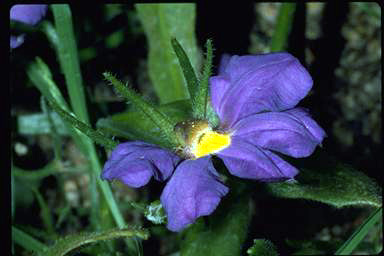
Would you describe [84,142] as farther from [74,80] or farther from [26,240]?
[26,240]

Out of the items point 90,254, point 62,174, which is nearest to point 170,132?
point 90,254

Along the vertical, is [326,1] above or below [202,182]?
above

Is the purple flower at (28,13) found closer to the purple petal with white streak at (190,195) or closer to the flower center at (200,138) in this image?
the flower center at (200,138)

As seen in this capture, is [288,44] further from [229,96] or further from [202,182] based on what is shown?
[202,182]

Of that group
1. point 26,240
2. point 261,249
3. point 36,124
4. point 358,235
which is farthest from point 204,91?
point 36,124

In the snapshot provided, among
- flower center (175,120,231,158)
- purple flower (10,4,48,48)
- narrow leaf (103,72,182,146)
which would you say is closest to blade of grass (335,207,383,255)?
flower center (175,120,231,158)

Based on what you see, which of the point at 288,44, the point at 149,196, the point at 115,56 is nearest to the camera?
the point at 288,44

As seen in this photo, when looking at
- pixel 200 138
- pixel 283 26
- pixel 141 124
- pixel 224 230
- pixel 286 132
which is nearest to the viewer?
pixel 286 132
